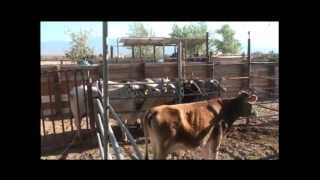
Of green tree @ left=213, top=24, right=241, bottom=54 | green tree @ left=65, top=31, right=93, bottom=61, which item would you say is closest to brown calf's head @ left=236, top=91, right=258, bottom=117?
green tree @ left=65, top=31, right=93, bottom=61

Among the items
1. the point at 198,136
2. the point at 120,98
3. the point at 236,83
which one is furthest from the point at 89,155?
the point at 236,83

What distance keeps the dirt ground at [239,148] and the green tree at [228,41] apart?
32176 mm

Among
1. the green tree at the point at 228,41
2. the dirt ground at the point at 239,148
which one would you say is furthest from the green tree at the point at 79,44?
the dirt ground at the point at 239,148

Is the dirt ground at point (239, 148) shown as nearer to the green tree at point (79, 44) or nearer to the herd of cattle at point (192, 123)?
the herd of cattle at point (192, 123)

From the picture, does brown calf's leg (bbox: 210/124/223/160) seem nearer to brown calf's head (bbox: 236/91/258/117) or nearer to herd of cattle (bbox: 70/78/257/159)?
herd of cattle (bbox: 70/78/257/159)

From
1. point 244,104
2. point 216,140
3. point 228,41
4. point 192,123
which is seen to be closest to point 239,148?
point 244,104

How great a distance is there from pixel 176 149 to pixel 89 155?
1.74 m

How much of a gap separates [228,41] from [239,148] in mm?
35389

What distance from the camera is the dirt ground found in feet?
18.6

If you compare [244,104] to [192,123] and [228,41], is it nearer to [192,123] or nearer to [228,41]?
[192,123]

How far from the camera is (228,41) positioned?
4041 cm
